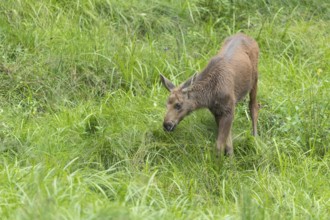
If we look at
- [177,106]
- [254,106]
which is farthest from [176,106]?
[254,106]

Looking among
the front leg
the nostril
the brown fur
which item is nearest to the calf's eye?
the brown fur

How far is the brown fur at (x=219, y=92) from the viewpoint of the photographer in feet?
27.6

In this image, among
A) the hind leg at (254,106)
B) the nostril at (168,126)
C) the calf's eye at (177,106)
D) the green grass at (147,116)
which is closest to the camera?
the green grass at (147,116)

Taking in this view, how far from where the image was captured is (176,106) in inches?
330

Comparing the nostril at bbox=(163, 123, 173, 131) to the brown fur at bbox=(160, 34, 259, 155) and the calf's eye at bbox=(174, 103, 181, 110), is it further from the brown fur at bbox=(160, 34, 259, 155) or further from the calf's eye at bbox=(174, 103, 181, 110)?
the calf's eye at bbox=(174, 103, 181, 110)

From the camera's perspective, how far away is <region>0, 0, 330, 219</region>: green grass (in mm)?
6699

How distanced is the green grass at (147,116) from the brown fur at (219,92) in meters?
0.21

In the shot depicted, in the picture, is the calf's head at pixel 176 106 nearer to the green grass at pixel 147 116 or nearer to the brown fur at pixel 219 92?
the brown fur at pixel 219 92

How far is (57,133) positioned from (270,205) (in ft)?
8.03

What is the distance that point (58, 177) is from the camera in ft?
22.0

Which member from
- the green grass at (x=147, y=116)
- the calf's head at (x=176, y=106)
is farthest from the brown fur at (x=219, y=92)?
the green grass at (x=147, y=116)

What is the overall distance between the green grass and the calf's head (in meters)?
0.21

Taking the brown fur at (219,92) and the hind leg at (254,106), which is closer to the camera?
the brown fur at (219,92)

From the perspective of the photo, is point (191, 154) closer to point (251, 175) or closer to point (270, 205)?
point (251, 175)
